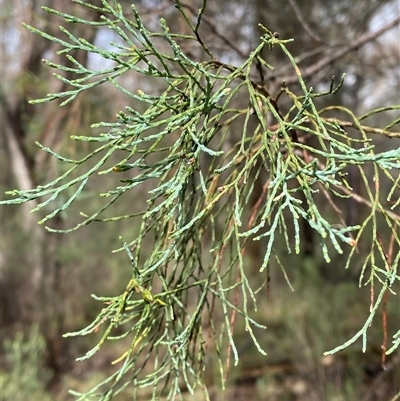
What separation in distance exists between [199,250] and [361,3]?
2.74 meters

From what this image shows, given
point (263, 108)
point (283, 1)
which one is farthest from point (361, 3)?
point (263, 108)

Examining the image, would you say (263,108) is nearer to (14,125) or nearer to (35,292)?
(14,125)

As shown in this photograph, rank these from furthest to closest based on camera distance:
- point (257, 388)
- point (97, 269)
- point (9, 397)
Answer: point (97, 269) < point (257, 388) < point (9, 397)

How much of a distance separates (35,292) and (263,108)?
155 inches

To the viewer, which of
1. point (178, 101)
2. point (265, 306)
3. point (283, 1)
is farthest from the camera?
point (265, 306)

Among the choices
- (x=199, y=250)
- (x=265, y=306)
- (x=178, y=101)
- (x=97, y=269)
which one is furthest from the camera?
(x=97, y=269)

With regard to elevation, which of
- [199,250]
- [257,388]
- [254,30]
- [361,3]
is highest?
[254,30]

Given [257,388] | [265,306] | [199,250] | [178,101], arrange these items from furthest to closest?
[265,306], [257,388], [199,250], [178,101]

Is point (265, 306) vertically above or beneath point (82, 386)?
above

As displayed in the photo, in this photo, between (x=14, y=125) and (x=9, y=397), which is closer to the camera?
(x=9, y=397)

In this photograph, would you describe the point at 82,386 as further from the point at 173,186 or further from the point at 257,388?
the point at 173,186

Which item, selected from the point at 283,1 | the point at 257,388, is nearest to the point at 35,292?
the point at 257,388

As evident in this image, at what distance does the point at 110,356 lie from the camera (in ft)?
15.3

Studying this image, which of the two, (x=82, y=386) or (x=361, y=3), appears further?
(x=82, y=386)
